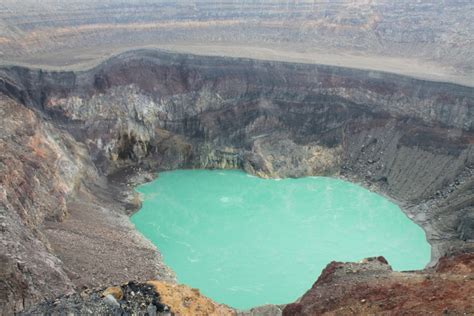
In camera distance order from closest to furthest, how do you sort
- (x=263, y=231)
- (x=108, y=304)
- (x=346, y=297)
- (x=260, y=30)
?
(x=108, y=304), (x=346, y=297), (x=263, y=231), (x=260, y=30)

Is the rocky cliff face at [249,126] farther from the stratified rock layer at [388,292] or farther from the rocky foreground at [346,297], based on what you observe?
the rocky foreground at [346,297]

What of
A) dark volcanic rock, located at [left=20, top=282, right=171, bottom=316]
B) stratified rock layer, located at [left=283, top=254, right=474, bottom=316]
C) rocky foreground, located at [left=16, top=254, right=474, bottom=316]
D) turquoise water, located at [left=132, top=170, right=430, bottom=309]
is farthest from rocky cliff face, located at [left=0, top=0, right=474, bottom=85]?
dark volcanic rock, located at [left=20, top=282, right=171, bottom=316]

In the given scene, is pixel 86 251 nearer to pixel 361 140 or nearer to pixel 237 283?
pixel 237 283

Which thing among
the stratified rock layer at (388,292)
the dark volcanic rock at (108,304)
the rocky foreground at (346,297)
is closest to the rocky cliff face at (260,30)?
the stratified rock layer at (388,292)

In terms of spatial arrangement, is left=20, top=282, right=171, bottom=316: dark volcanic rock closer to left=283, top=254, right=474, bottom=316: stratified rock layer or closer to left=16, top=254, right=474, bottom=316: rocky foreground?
left=16, top=254, right=474, bottom=316: rocky foreground

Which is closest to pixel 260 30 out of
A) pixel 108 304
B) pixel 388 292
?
pixel 388 292

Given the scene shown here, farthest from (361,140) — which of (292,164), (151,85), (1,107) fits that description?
(1,107)

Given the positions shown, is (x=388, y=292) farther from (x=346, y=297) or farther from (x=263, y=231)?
(x=263, y=231)
